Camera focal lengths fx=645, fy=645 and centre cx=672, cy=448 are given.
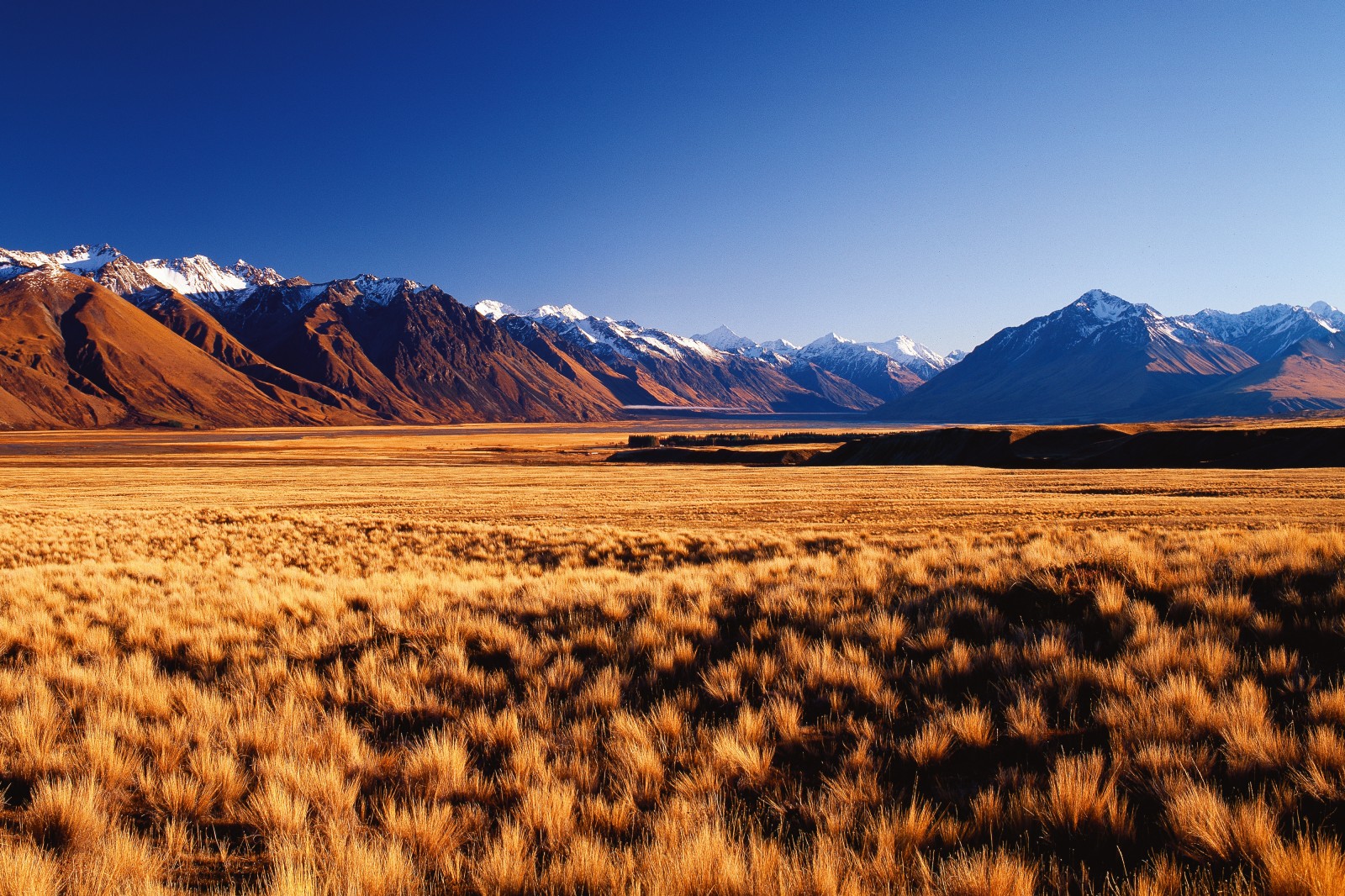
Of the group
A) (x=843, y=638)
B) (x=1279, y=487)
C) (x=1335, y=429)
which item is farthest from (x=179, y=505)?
(x=1335, y=429)

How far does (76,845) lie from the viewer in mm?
3713

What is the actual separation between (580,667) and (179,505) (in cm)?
3178

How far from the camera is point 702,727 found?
5.03 metres

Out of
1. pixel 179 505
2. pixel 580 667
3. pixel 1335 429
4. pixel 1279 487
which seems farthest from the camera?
pixel 1335 429

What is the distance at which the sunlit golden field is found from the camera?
3355 millimetres

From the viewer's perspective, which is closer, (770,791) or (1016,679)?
(770,791)

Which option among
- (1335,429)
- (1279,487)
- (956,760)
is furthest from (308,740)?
(1335,429)

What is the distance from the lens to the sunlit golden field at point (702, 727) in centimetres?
336

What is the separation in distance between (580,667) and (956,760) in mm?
3425

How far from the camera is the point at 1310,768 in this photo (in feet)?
12.6

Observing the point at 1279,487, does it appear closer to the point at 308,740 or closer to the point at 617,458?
the point at 308,740

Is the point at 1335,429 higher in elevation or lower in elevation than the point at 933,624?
higher

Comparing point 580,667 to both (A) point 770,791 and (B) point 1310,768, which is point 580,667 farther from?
(B) point 1310,768

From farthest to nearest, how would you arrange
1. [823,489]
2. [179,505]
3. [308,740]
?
[823,489] < [179,505] < [308,740]
